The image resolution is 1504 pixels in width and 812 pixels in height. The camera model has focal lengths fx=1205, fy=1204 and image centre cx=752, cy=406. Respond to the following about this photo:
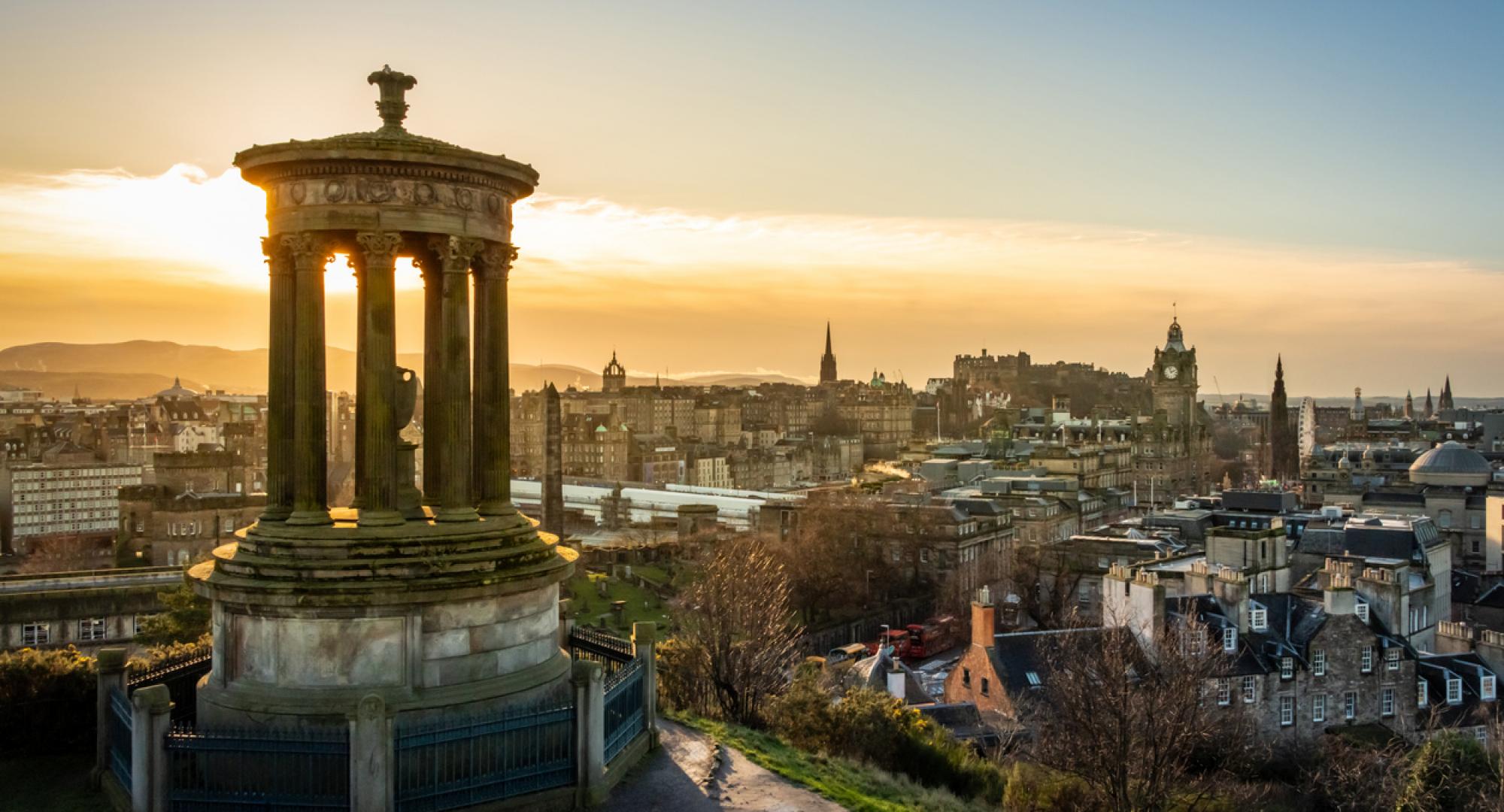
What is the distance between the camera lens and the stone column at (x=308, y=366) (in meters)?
13.6

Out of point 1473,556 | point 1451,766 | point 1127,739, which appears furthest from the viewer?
point 1473,556

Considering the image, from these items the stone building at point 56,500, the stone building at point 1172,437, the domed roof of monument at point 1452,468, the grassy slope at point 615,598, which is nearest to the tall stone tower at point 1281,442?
the stone building at point 1172,437

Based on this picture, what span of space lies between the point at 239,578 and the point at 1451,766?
21542mm

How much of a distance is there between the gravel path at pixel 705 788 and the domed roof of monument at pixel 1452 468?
77.4 m

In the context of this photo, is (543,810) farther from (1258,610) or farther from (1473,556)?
(1473,556)

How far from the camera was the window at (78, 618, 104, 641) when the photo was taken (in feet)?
130

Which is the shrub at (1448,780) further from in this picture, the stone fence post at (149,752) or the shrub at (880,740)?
the stone fence post at (149,752)

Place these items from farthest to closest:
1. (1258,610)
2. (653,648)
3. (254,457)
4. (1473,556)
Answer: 1. (254,457)
2. (1473,556)
3. (1258,610)
4. (653,648)

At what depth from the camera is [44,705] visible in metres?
14.8

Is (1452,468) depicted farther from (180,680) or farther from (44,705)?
(44,705)

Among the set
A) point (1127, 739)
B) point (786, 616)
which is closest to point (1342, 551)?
point (786, 616)

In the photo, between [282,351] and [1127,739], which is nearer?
[282,351]

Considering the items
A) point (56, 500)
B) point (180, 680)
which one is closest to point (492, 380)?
point (180, 680)

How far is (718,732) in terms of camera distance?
16.2m
